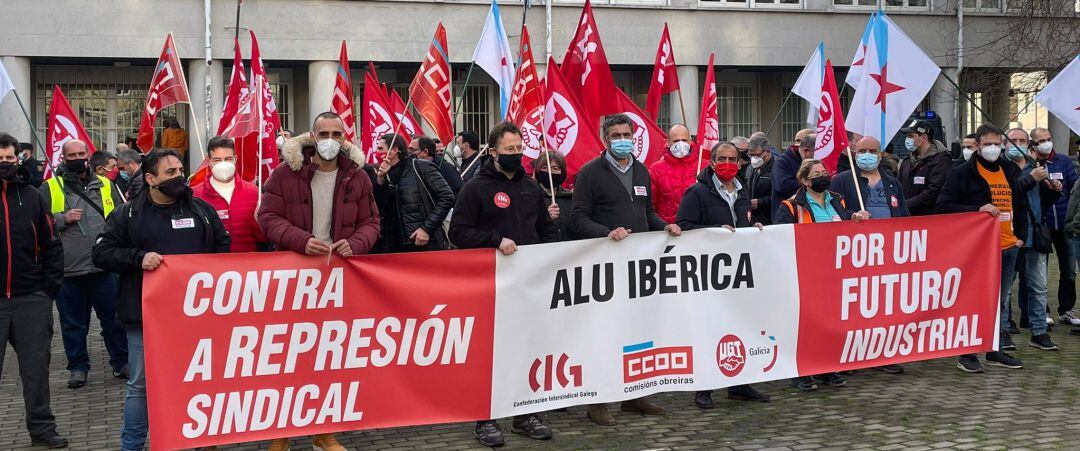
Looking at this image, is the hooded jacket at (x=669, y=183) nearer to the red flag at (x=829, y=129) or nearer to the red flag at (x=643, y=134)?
the red flag at (x=643, y=134)

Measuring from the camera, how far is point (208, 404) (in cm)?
654

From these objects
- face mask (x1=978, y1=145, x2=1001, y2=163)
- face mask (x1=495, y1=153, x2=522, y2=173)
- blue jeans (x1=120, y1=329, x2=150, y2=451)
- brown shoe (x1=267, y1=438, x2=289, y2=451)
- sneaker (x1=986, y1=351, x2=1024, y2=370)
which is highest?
face mask (x1=978, y1=145, x2=1001, y2=163)

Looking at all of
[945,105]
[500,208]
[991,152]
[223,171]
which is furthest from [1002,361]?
[945,105]

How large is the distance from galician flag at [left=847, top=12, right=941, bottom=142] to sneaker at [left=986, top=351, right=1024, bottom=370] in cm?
198

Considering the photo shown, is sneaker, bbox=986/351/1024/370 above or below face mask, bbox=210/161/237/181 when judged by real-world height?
below

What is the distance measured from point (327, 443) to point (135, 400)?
112 cm

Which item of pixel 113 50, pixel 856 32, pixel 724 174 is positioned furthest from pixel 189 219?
pixel 856 32

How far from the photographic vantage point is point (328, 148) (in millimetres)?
6883

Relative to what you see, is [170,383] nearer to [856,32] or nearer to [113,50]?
[113,50]

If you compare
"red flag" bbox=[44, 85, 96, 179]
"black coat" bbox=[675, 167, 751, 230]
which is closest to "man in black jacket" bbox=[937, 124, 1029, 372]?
"black coat" bbox=[675, 167, 751, 230]

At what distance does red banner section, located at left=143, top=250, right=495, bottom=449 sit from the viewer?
6.46 meters

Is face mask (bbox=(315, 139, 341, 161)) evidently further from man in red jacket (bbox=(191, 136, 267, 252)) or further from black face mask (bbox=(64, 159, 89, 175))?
Result: black face mask (bbox=(64, 159, 89, 175))

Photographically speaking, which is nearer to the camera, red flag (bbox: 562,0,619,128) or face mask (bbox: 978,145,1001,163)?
face mask (bbox: 978,145,1001,163)

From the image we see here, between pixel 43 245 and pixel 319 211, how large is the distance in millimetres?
1960
